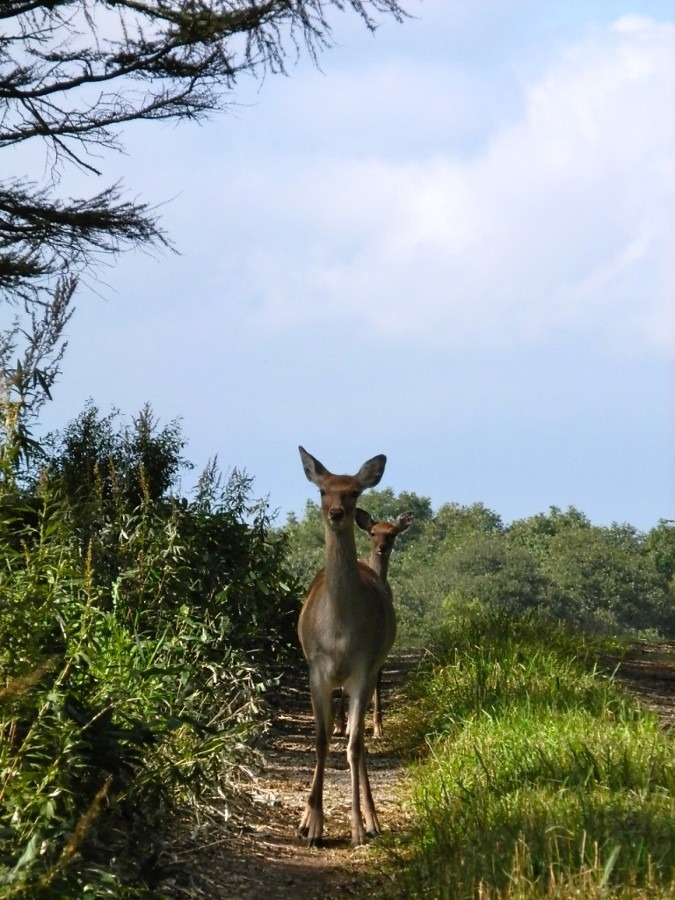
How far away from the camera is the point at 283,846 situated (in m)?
7.15

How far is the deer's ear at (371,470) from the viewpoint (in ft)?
25.9

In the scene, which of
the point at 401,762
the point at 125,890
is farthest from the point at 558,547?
the point at 125,890

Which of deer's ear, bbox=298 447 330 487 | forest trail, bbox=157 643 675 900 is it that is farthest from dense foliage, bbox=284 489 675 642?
deer's ear, bbox=298 447 330 487

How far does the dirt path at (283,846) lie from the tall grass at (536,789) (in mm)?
288

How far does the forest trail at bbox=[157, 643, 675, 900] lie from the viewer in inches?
247

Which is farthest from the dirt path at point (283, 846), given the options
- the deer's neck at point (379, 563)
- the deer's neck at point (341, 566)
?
the deer's neck at point (379, 563)

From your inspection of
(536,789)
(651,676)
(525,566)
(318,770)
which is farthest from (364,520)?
(525,566)

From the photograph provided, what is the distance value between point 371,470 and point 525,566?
59.9 ft

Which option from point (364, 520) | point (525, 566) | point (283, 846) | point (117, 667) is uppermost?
point (525, 566)

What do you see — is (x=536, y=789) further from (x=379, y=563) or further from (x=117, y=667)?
(x=379, y=563)

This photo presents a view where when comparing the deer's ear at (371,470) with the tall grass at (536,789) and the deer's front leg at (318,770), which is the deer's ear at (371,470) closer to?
the deer's front leg at (318,770)

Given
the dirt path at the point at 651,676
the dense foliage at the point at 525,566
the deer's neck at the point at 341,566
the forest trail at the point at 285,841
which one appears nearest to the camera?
the forest trail at the point at 285,841

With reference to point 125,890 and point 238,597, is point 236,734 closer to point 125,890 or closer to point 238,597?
point 125,890

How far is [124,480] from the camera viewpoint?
12.5 m
